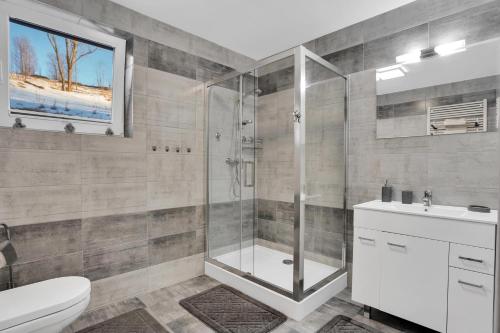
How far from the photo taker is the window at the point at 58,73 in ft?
5.90

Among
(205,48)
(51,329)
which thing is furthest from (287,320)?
(205,48)

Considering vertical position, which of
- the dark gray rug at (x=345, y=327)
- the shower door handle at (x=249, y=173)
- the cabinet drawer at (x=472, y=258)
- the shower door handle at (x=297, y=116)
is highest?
the shower door handle at (x=297, y=116)

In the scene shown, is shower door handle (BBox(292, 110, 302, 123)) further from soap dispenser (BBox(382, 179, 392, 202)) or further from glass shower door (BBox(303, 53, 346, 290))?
soap dispenser (BBox(382, 179, 392, 202))

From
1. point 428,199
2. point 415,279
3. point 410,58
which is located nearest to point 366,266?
point 415,279

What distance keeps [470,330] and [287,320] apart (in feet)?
3.94

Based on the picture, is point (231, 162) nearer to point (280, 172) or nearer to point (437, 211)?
point (280, 172)

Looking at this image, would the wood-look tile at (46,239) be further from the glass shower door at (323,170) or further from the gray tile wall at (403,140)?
the glass shower door at (323,170)

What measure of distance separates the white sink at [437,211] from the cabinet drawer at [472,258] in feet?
0.61

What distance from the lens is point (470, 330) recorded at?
5.44ft

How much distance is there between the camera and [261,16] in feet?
8.23

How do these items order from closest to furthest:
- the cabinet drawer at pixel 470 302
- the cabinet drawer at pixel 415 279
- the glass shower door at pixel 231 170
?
the cabinet drawer at pixel 470 302
the cabinet drawer at pixel 415 279
the glass shower door at pixel 231 170

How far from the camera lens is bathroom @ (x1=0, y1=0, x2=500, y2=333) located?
1.83 m

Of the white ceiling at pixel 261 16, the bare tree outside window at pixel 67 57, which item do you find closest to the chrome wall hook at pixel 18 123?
the bare tree outside window at pixel 67 57

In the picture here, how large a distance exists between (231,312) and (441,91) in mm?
2533
